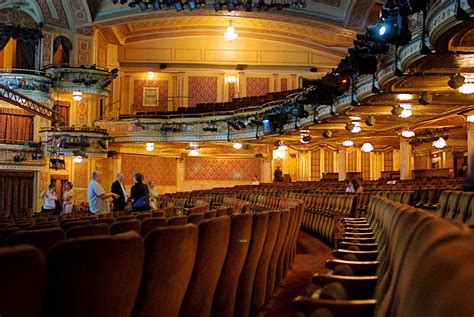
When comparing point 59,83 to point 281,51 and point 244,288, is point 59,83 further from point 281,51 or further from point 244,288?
point 244,288

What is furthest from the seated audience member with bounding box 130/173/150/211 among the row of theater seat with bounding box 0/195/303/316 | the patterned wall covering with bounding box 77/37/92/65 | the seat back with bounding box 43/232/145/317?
the patterned wall covering with bounding box 77/37/92/65

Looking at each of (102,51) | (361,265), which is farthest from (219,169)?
(361,265)

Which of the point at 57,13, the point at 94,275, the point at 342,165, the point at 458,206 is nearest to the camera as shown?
the point at 94,275

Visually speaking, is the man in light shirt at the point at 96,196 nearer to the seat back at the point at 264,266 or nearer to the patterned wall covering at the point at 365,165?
the seat back at the point at 264,266

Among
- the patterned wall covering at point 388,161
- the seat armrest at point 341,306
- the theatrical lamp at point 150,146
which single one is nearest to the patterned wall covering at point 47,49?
the theatrical lamp at point 150,146

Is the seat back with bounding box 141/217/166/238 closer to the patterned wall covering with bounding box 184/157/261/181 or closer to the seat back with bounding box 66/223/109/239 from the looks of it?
the seat back with bounding box 66/223/109/239

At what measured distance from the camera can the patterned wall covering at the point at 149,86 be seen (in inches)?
A: 1199

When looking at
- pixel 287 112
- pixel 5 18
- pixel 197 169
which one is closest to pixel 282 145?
pixel 197 169

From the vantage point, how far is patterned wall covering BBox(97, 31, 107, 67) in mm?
26773

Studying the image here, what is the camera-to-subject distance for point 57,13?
24859 millimetres

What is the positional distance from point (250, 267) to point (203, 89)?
2804 cm

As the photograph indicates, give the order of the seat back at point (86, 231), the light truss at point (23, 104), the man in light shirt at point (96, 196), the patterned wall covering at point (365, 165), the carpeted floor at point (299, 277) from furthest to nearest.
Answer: the patterned wall covering at point (365, 165), the light truss at point (23, 104), the man in light shirt at point (96, 196), the carpeted floor at point (299, 277), the seat back at point (86, 231)

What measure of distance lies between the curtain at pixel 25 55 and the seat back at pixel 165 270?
24.6m

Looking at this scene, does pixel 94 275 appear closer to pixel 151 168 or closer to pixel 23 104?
pixel 23 104
